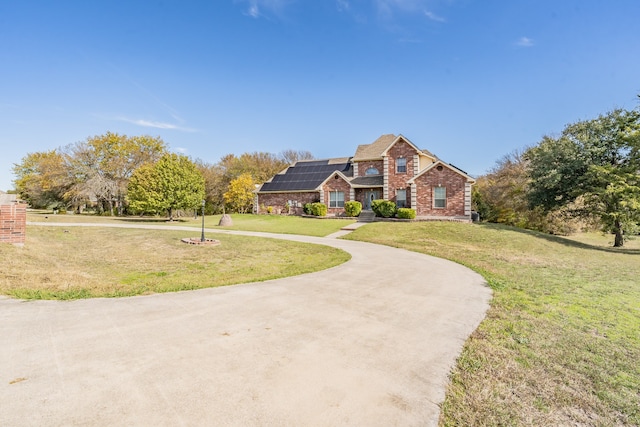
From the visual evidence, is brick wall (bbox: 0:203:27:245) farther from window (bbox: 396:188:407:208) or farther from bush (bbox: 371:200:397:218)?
window (bbox: 396:188:407:208)

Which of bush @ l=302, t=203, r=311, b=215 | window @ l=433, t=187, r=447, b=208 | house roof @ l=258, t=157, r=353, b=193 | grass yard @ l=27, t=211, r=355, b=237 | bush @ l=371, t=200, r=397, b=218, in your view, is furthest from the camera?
house roof @ l=258, t=157, r=353, b=193

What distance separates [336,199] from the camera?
99.2 feet

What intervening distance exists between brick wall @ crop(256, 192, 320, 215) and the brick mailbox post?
24.2 m

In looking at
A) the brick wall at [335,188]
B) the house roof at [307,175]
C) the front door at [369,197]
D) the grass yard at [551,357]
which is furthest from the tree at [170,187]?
the grass yard at [551,357]

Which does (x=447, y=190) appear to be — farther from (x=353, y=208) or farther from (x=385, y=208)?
(x=353, y=208)

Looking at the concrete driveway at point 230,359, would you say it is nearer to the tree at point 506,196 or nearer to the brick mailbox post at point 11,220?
the brick mailbox post at point 11,220

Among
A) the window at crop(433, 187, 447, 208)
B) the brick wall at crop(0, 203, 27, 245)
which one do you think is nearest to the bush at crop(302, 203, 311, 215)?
the window at crop(433, 187, 447, 208)

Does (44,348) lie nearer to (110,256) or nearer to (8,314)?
(8,314)

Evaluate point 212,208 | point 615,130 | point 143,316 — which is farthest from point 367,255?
point 212,208

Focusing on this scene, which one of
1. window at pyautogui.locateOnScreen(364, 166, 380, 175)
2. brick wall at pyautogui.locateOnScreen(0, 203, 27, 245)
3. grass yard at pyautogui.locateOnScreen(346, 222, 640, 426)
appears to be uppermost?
window at pyautogui.locateOnScreen(364, 166, 380, 175)

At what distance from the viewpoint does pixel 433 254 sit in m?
13.3

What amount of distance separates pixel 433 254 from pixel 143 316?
38.8ft

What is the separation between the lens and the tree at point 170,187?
1080 inches

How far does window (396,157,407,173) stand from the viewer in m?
28.2
